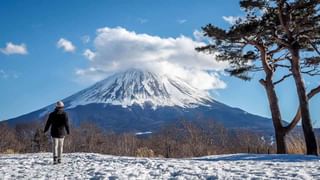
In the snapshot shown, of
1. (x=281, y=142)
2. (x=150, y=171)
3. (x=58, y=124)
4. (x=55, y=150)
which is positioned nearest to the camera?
(x=150, y=171)

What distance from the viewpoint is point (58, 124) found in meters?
12.9

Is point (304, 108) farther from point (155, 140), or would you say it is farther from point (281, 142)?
point (155, 140)

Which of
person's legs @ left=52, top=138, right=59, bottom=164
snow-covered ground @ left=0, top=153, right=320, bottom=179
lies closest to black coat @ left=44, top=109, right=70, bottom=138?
person's legs @ left=52, top=138, right=59, bottom=164

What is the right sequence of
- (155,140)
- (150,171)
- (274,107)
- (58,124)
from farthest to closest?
(155,140) → (274,107) → (58,124) → (150,171)

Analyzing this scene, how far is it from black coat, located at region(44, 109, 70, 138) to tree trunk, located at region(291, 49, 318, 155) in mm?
8309

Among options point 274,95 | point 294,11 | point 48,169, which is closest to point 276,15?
point 294,11

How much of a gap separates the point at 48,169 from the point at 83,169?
3.48ft

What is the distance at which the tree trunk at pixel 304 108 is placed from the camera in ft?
51.7

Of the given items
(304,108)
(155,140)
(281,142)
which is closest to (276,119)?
(281,142)

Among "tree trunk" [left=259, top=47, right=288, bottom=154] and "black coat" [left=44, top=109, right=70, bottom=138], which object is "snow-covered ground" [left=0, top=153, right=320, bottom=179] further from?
"tree trunk" [left=259, top=47, right=288, bottom=154]

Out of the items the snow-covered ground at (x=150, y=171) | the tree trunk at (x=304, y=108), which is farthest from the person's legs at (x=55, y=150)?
the tree trunk at (x=304, y=108)

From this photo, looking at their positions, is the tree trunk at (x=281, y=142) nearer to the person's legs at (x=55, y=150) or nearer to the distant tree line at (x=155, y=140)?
the person's legs at (x=55, y=150)

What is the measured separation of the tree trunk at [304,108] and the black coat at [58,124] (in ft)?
27.3

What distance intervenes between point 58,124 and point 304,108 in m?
8.69
